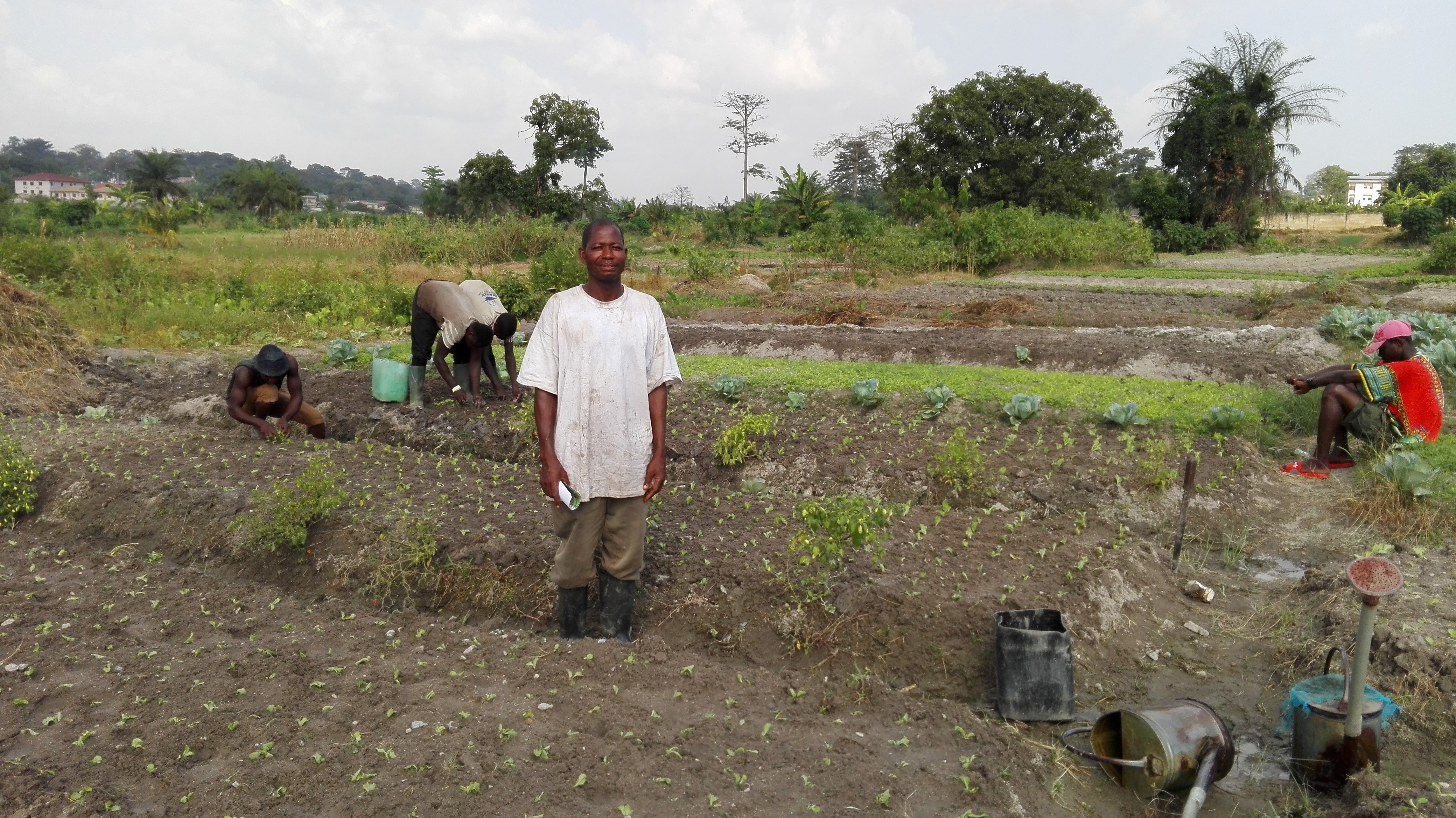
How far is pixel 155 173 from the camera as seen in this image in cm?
5709

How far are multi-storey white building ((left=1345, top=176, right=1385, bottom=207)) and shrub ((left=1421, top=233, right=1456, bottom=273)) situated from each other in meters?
60.5

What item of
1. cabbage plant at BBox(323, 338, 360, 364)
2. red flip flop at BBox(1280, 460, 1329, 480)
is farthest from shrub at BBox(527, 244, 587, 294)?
red flip flop at BBox(1280, 460, 1329, 480)

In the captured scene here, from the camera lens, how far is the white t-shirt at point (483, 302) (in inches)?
300

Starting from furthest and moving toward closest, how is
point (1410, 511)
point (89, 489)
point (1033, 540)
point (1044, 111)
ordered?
1. point (1044, 111)
2. point (89, 489)
3. point (1410, 511)
4. point (1033, 540)

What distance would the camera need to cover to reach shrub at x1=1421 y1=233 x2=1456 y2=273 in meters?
21.4

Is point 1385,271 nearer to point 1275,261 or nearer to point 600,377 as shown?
point 1275,261

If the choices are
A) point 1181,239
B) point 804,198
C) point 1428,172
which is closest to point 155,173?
point 804,198

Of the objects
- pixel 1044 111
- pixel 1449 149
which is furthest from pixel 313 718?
pixel 1449 149

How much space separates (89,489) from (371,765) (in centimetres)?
420

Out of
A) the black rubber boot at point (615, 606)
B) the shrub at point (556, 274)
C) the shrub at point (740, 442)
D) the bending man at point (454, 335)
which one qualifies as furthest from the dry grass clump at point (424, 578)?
the shrub at point (556, 274)

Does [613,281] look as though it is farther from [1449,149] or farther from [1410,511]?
[1449,149]

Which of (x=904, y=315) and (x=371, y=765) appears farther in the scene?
(x=904, y=315)

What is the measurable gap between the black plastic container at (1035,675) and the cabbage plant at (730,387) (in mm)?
4122

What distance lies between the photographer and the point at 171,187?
191 feet
